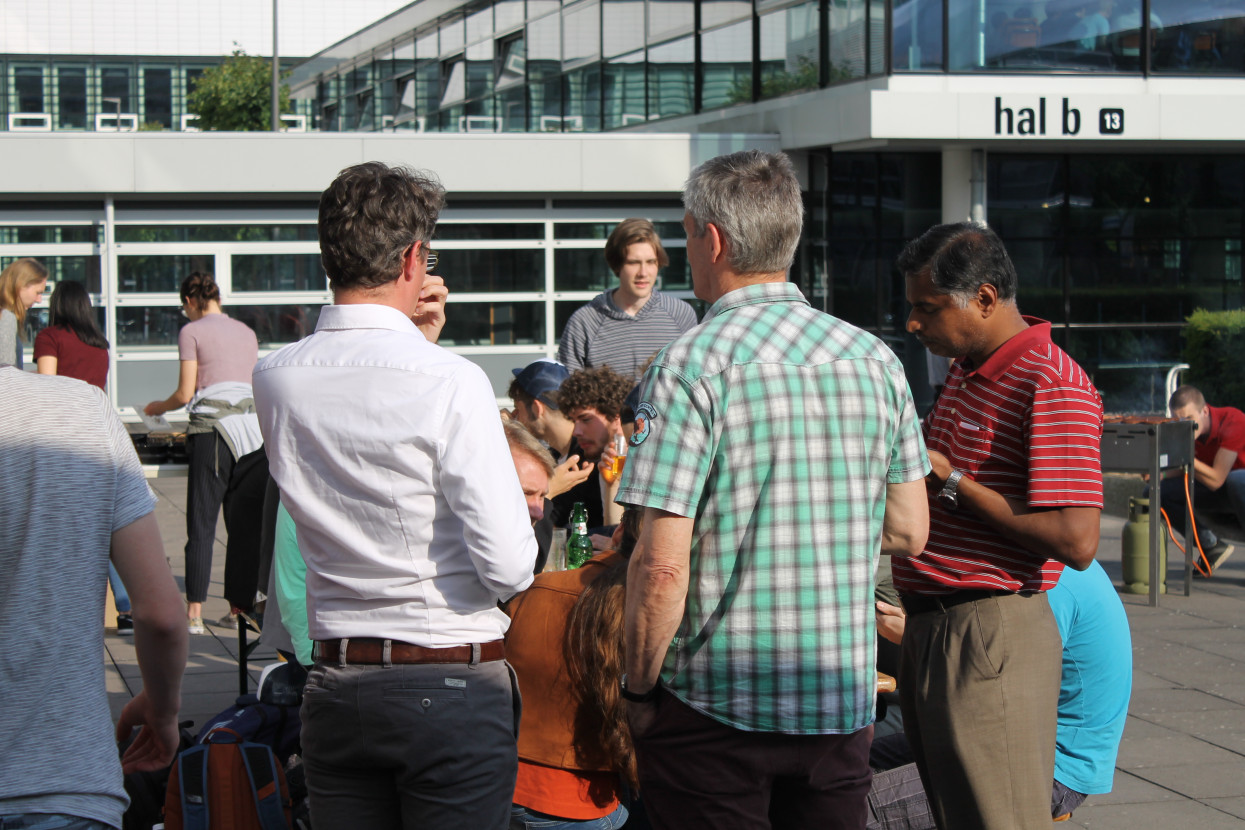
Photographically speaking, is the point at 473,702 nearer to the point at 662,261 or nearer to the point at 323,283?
the point at 662,261

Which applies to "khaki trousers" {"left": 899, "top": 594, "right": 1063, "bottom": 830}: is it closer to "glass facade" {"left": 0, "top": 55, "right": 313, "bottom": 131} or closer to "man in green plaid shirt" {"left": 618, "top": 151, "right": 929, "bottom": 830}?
"man in green plaid shirt" {"left": 618, "top": 151, "right": 929, "bottom": 830}

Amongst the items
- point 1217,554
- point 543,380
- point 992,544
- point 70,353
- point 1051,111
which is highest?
point 1051,111

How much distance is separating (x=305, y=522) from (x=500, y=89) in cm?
2321

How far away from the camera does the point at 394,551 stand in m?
2.34

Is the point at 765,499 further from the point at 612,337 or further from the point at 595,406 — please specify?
the point at 612,337

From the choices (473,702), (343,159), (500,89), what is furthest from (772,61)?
(473,702)

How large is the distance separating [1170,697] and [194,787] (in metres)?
4.45

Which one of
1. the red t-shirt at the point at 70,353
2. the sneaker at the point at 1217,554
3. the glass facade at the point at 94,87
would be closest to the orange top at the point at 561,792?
Result: the red t-shirt at the point at 70,353

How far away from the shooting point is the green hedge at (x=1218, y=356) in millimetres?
14969

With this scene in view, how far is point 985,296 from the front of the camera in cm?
306

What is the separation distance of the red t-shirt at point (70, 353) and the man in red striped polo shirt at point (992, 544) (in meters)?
5.67

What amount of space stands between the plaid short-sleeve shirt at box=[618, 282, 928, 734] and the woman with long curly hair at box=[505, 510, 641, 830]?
0.66 m

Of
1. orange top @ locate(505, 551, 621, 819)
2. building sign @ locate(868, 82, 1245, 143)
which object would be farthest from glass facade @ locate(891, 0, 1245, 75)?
orange top @ locate(505, 551, 621, 819)

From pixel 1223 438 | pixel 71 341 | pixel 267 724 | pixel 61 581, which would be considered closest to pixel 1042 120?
pixel 1223 438
